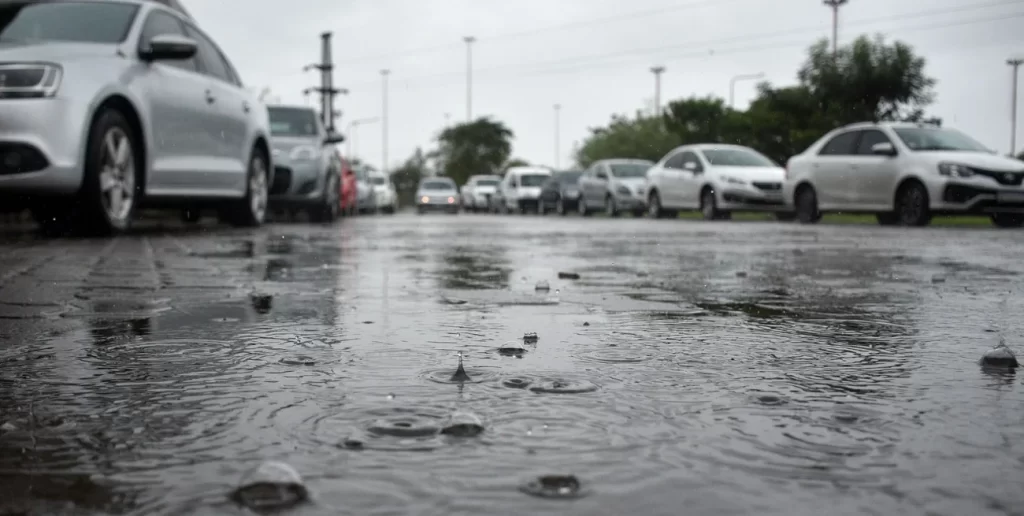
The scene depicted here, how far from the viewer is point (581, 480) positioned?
1.88 metres

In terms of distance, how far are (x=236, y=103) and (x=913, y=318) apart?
7748 mm

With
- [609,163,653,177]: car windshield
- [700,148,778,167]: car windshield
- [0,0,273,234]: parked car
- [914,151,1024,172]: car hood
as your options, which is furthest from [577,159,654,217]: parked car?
[0,0,273,234]: parked car

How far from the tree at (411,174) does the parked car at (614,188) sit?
84.9 m

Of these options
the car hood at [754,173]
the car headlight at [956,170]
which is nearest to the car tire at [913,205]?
the car headlight at [956,170]

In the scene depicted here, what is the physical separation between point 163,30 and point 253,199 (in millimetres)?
2667

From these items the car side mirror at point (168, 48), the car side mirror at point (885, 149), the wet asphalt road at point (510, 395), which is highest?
the car side mirror at point (168, 48)

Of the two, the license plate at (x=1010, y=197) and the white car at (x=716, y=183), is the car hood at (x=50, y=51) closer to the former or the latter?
the license plate at (x=1010, y=197)

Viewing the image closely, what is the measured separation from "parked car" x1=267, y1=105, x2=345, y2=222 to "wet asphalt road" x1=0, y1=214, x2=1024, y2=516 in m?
8.91

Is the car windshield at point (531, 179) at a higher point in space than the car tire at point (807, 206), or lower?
higher

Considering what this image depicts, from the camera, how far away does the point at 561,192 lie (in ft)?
111

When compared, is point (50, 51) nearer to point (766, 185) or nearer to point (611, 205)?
point (766, 185)

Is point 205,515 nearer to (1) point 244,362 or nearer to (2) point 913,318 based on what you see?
(1) point 244,362

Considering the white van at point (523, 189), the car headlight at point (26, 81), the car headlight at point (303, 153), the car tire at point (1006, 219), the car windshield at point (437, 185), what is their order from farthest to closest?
the car windshield at point (437, 185) → the white van at point (523, 189) → the car tire at point (1006, 219) → the car headlight at point (303, 153) → the car headlight at point (26, 81)

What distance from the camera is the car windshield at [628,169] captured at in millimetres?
28500
